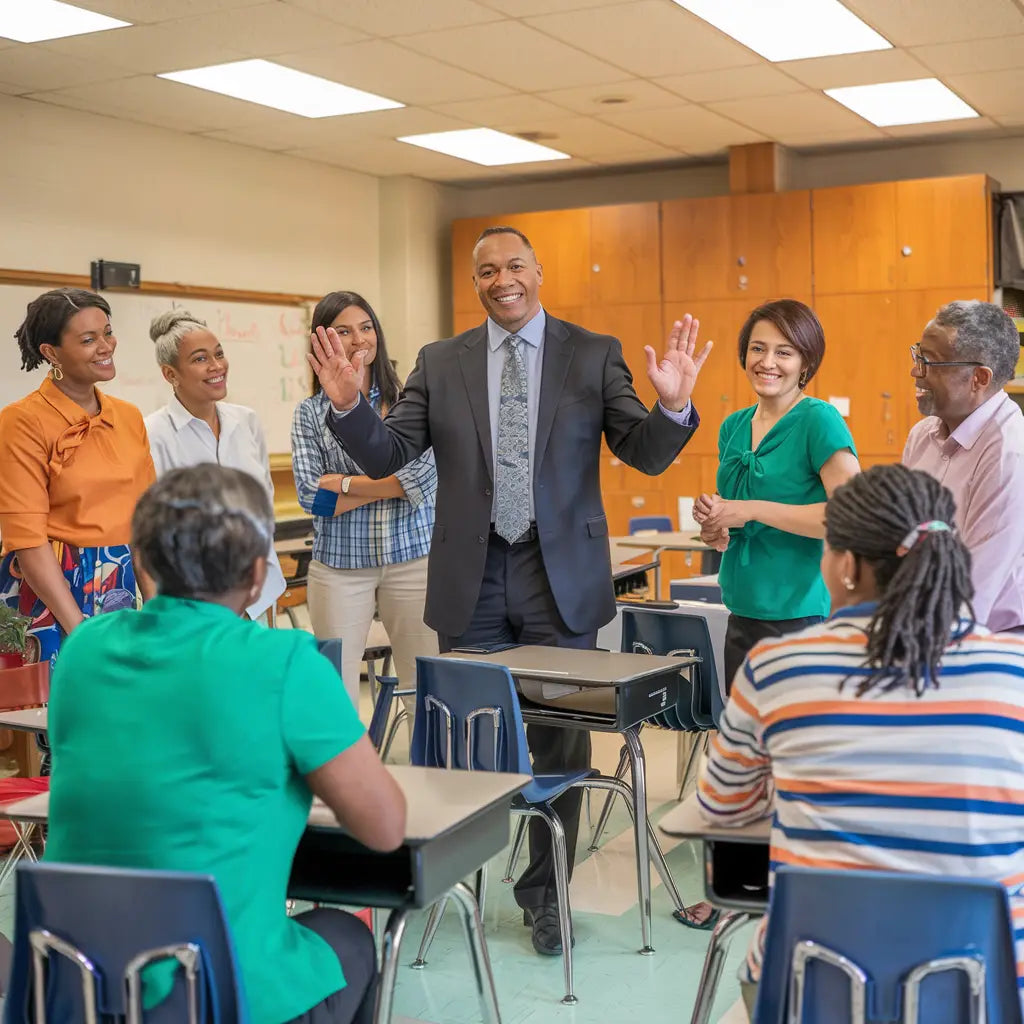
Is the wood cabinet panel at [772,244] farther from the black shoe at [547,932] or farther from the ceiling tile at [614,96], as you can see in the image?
the black shoe at [547,932]

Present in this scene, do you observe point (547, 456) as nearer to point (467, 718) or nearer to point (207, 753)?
point (467, 718)

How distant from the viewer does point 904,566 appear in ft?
5.55

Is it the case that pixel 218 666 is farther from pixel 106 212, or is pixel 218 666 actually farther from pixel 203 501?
pixel 106 212

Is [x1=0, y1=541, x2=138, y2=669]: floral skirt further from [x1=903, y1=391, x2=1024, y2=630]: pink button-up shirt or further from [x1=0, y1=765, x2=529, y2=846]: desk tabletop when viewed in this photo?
[x1=903, y1=391, x2=1024, y2=630]: pink button-up shirt

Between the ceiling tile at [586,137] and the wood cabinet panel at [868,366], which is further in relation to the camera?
the wood cabinet panel at [868,366]

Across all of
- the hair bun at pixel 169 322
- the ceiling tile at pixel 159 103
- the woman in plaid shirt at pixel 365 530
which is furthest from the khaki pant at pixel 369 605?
the ceiling tile at pixel 159 103

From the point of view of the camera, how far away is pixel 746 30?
5488mm

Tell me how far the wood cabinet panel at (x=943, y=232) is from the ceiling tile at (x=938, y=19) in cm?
201

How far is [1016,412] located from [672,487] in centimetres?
Answer: 567

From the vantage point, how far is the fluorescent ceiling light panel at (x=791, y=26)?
17.0 ft

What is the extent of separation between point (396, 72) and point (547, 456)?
132 inches

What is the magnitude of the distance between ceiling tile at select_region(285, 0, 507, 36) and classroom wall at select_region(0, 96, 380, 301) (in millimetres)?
2063

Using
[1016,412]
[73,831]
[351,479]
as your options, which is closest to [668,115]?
[351,479]

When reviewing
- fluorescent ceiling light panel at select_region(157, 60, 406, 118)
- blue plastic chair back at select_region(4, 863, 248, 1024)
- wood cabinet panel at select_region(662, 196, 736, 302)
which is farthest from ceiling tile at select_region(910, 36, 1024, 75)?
blue plastic chair back at select_region(4, 863, 248, 1024)
